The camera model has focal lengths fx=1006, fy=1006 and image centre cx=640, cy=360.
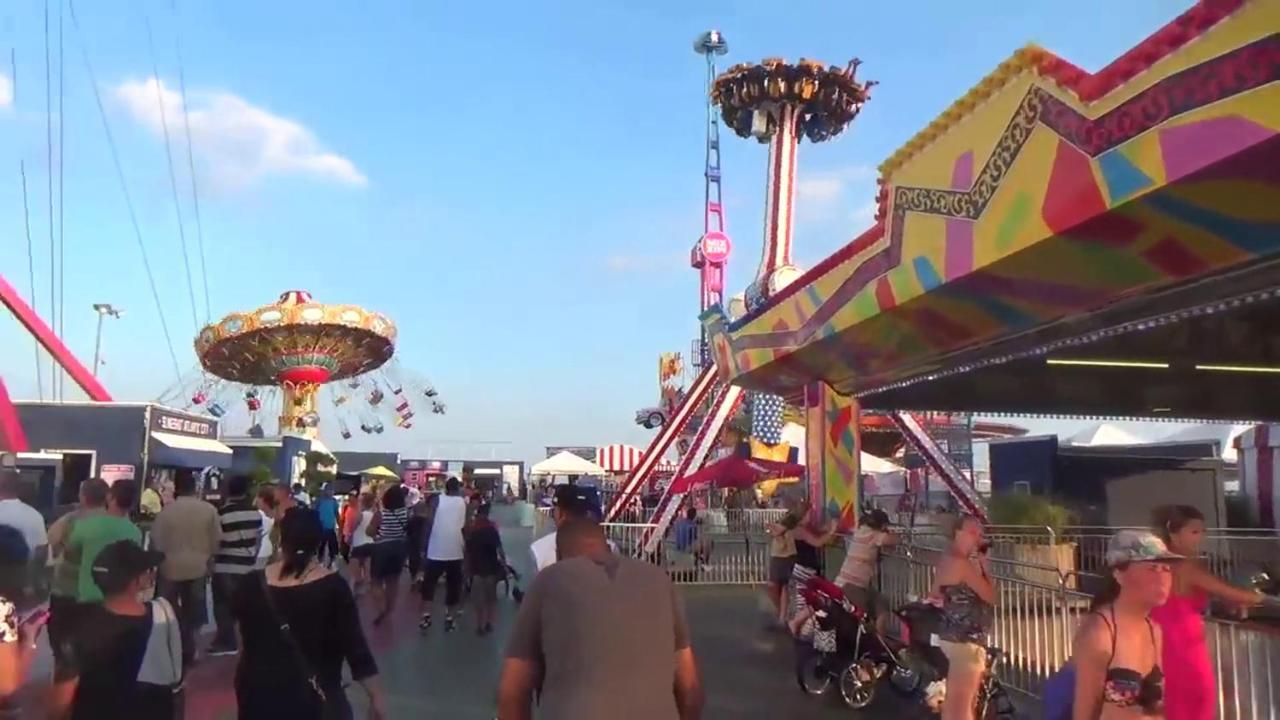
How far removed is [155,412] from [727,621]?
1452cm

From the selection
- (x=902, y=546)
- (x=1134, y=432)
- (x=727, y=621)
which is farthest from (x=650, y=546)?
(x=1134, y=432)

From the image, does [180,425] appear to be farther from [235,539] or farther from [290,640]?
[290,640]

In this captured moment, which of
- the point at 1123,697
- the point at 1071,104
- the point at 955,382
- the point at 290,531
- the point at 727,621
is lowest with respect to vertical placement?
the point at 727,621

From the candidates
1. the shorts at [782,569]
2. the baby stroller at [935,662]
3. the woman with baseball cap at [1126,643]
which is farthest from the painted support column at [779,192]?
the woman with baseball cap at [1126,643]

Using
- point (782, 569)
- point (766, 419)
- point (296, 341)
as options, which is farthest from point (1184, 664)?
point (296, 341)

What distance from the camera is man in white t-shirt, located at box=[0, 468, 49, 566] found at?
6.20m

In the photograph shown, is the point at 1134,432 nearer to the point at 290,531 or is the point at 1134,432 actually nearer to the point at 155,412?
the point at 155,412

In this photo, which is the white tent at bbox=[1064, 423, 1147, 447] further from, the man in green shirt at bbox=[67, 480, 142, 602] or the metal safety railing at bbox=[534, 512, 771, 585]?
the man in green shirt at bbox=[67, 480, 142, 602]

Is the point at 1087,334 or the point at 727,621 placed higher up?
the point at 1087,334

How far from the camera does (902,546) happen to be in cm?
990

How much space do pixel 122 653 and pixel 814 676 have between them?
5685 mm

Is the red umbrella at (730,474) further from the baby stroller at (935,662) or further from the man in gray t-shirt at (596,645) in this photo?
the man in gray t-shirt at (596,645)

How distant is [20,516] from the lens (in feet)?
20.5

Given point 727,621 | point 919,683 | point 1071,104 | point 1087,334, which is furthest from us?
point 727,621
